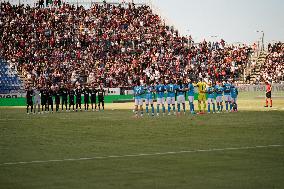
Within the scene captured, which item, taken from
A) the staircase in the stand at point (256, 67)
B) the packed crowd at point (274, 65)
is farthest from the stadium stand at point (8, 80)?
the packed crowd at point (274, 65)

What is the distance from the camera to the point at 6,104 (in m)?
60.5

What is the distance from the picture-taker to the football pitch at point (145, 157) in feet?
41.7

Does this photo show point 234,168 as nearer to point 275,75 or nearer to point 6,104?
point 6,104

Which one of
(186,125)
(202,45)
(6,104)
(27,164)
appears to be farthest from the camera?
(202,45)

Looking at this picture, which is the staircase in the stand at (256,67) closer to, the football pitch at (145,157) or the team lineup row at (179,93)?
the team lineup row at (179,93)

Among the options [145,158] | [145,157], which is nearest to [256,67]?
[145,157]

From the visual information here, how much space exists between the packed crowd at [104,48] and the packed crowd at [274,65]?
2669 millimetres

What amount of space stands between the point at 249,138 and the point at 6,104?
42.3 metres

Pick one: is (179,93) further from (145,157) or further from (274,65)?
(274,65)

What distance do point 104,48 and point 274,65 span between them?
2084 centimetres

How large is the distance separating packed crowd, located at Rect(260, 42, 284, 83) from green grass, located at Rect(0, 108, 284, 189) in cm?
4671

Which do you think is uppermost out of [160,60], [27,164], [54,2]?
[54,2]

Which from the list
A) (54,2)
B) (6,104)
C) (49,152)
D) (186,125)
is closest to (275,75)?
(54,2)

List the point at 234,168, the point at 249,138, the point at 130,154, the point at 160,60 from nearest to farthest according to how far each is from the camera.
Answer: the point at 234,168 → the point at 130,154 → the point at 249,138 → the point at 160,60
